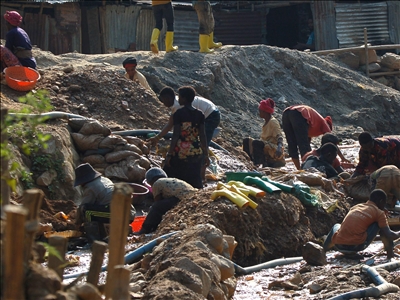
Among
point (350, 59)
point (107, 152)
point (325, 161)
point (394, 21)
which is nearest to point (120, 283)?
point (107, 152)

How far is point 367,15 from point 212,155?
15.8 meters

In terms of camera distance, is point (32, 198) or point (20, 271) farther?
point (32, 198)

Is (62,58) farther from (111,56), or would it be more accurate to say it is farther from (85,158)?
(85,158)

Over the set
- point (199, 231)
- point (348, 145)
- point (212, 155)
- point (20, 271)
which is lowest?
point (348, 145)

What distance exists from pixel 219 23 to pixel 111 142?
1652 centimetres

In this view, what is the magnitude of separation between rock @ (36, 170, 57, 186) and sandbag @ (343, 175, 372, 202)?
3469 millimetres

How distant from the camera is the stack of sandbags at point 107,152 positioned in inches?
439

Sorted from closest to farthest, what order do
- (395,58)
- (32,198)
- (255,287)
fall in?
1. (32,198)
2. (255,287)
3. (395,58)

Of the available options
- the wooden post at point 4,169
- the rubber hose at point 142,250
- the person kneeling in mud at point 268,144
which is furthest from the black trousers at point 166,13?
the wooden post at point 4,169

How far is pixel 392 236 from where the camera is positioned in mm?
8156

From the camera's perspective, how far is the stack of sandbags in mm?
11141

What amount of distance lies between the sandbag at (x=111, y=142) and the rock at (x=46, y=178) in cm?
100

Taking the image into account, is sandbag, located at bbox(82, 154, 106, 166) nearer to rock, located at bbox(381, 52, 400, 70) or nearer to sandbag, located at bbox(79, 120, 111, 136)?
sandbag, located at bbox(79, 120, 111, 136)

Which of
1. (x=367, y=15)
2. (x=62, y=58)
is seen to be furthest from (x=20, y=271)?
(x=367, y=15)
